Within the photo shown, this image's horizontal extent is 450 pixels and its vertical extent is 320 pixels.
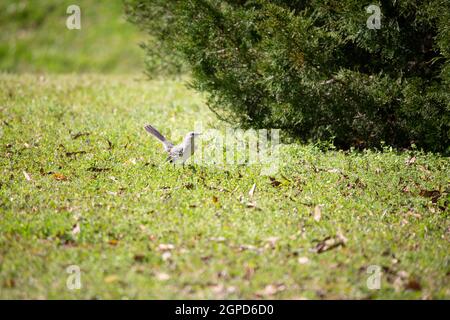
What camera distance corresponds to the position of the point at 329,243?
542 centimetres

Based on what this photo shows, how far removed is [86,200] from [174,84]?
7.35m

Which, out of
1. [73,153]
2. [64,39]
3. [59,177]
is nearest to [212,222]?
[59,177]

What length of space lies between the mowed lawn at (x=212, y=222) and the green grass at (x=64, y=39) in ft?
40.5

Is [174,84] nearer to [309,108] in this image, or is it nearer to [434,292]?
[309,108]

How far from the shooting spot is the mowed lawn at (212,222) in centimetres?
481

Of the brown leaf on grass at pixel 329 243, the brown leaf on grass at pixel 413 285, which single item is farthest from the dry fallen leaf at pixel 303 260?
the brown leaf on grass at pixel 413 285

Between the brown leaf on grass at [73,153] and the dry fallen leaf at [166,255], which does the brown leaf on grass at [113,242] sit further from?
the brown leaf on grass at [73,153]

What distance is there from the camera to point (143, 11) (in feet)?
35.3

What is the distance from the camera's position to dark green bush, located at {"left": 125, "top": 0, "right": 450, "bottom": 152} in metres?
7.41

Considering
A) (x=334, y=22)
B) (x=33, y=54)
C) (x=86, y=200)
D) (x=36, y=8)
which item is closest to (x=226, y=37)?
(x=334, y=22)

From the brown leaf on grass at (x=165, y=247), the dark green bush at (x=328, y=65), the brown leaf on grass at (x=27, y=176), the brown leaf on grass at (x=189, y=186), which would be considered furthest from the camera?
the dark green bush at (x=328, y=65)

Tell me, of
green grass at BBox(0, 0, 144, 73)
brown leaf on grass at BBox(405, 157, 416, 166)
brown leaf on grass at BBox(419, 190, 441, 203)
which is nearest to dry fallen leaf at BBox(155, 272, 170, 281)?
brown leaf on grass at BBox(419, 190, 441, 203)

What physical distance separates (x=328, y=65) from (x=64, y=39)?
16.7 meters

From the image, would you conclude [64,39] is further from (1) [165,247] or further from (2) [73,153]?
(1) [165,247]
